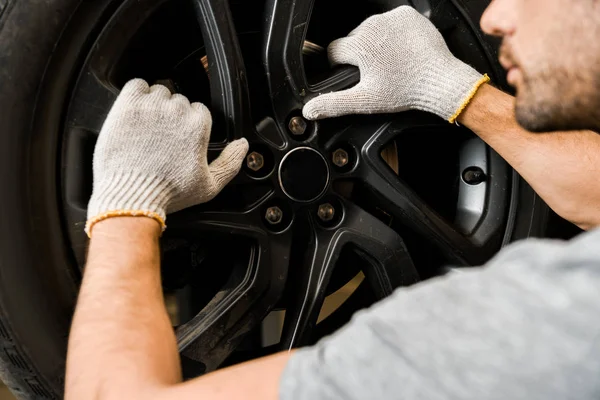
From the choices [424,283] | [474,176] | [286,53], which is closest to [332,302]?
[474,176]

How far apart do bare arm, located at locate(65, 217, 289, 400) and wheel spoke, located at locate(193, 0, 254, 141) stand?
0.23 metres

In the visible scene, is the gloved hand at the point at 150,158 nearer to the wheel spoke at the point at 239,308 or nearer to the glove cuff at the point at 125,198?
the glove cuff at the point at 125,198

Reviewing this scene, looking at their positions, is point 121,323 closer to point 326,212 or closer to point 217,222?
point 217,222

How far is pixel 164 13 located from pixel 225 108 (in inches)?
7.1

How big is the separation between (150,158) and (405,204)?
1.56ft

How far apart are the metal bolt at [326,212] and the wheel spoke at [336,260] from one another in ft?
0.06

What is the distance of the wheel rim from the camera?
92 cm

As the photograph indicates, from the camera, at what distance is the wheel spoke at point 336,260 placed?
41.7 inches

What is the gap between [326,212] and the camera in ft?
3.57

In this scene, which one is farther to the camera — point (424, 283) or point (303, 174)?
point (303, 174)

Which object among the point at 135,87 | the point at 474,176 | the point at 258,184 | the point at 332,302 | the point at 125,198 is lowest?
the point at 332,302

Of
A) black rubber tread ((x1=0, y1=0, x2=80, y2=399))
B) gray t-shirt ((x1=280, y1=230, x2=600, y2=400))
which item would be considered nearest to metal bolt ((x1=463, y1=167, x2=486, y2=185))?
gray t-shirt ((x1=280, y1=230, x2=600, y2=400))

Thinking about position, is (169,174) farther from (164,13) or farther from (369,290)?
(369,290)

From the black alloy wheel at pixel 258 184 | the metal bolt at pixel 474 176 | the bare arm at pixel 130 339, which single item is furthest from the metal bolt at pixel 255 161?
the metal bolt at pixel 474 176
